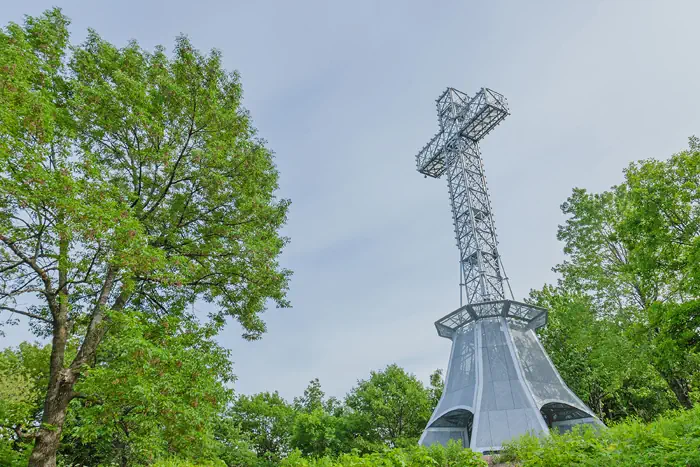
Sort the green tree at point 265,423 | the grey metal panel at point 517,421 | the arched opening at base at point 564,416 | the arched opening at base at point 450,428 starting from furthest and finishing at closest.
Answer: the green tree at point 265,423
the arched opening at base at point 450,428
the arched opening at base at point 564,416
the grey metal panel at point 517,421

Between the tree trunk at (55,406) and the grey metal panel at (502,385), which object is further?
the grey metal panel at (502,385)

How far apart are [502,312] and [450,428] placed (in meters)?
6.88

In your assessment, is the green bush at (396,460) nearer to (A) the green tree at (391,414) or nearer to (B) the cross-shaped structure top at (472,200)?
(B) the cross-shaped structure top at (472,200)

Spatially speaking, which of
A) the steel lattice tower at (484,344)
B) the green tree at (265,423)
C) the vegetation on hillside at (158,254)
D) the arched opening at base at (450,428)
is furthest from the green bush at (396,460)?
the green tree at (265,423)

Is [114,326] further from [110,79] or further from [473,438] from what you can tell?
[473,438]

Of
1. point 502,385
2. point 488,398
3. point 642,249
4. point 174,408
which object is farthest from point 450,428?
point 174,408

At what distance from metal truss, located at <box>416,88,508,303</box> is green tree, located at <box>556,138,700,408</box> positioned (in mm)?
4256

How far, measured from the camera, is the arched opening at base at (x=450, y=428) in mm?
19719

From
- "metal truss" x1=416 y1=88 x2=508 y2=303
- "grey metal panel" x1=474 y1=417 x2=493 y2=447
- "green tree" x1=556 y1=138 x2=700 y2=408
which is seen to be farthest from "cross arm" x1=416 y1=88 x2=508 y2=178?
"grey metal panel" x1=474 y1=417 x2=493 y2=447

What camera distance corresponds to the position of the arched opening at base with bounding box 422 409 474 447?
64.7 ft

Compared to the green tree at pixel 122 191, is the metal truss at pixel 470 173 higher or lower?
higher

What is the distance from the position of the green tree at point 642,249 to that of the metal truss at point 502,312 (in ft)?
8.61

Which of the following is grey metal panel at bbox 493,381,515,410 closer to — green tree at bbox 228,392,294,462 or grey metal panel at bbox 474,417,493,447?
grey metal panel at bbox 474,417,493,447

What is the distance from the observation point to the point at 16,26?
329 inches
